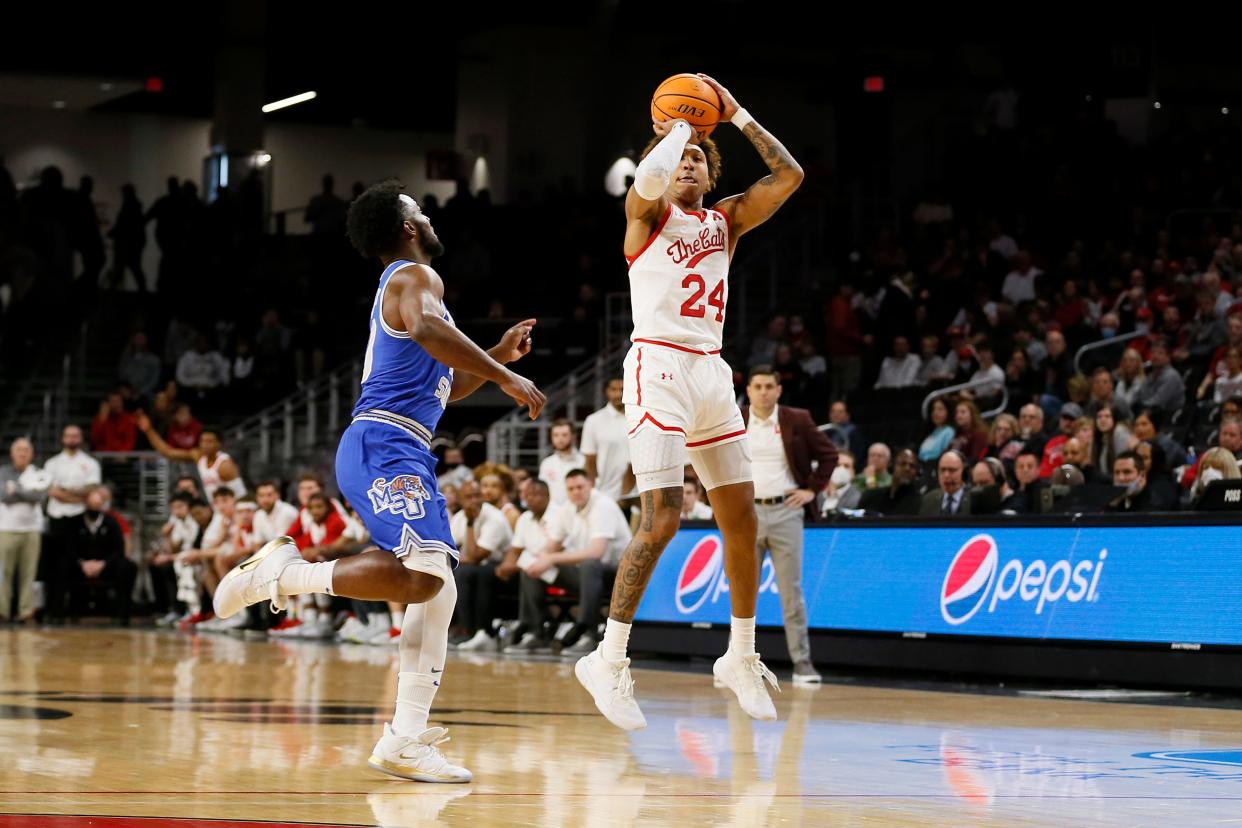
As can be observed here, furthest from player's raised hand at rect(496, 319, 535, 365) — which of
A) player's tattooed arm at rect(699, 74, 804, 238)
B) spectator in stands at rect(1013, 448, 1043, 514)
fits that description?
spectator in stands at rect(1013, 448, 1043, 514)

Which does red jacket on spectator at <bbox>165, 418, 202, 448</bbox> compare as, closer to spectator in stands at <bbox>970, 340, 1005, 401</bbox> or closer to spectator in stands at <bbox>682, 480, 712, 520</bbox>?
spectator in stands at <bbox>682, 480, 712, 520</bbox>

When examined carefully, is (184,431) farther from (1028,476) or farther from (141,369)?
(1028,476)

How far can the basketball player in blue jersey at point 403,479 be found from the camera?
5926mm

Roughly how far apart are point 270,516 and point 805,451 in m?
7.87

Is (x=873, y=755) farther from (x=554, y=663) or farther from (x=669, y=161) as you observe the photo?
(x=554, y=663)

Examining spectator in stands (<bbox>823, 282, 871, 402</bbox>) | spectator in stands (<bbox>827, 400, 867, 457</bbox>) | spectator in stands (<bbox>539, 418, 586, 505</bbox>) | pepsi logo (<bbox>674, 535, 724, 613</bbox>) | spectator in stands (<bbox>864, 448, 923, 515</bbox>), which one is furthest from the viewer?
spectator in stands (<bbox>823, 282, 871, 402</bbox>)

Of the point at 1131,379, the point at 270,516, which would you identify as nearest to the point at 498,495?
the point at 270,516

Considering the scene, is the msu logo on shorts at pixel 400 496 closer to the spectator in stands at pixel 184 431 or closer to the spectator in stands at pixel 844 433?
the spectator in stands at pixel 844 433

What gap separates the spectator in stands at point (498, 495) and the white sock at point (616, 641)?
8.03 metres

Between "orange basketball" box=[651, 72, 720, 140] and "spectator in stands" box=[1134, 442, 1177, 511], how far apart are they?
5739mm

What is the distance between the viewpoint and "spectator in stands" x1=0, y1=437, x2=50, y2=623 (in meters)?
18.2

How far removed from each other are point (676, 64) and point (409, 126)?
22.4 feet

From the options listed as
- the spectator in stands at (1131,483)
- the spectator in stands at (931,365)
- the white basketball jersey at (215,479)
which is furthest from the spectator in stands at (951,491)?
the white basketball jersey at (215,479)

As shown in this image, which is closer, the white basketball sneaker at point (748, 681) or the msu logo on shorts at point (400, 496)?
the msu logo on shorts at point (400, 496)
